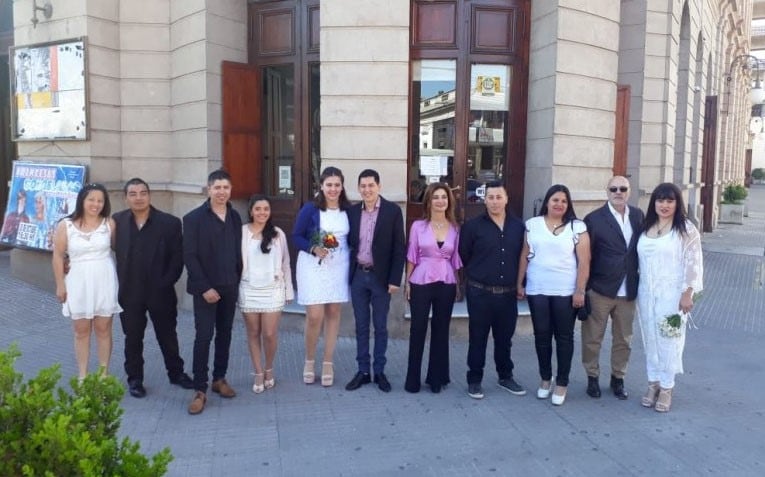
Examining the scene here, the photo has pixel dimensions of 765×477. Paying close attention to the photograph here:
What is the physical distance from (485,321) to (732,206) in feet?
66.6

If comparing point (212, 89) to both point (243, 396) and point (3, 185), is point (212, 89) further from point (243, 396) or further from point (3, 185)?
point (3, 185)

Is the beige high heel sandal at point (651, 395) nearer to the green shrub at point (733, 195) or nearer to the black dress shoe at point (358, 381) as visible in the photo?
the black dress shoe at point (358, 381)

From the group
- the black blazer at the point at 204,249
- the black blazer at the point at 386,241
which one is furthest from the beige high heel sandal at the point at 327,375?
the black blazer at the point at 204,249

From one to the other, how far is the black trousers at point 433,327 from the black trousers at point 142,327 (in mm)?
2161

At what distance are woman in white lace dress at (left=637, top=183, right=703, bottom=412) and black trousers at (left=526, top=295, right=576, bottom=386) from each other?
0.65 meters

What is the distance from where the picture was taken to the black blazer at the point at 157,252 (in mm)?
5566

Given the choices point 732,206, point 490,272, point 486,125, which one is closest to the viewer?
point 490,272

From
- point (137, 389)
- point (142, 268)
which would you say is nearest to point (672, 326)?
point (142, 268)

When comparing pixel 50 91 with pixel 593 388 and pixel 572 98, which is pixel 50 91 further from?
pixel 593 388

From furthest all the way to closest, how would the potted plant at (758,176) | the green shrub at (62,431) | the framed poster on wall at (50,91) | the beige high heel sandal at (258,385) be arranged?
the potted plant at (758,176) < the framed poster on wall at (50,91) < the beige high heel sandal at (258,385) < the green shrub at (62,431)

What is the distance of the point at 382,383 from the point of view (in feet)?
19.3

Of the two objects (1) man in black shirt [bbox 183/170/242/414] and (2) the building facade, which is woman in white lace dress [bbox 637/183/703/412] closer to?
(2) the building facade

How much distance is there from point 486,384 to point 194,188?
4850mm

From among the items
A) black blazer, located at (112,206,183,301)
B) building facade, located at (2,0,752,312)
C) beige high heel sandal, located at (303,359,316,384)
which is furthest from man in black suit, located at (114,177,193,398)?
building facade, located at (2,0,752,312)
